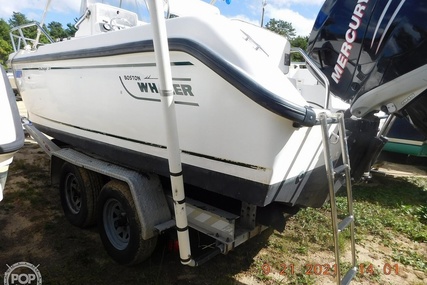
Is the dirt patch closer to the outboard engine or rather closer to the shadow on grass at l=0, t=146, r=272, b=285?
the shadow on grass at l=0, t=146, r=272, b=285

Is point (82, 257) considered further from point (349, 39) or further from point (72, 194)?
point (349, 39)

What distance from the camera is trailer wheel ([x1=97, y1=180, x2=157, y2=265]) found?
2.56 meters

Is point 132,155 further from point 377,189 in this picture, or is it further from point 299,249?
point 377,189

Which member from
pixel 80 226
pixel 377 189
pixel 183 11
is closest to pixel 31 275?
pixel 80 226

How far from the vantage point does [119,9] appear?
3.89 meters

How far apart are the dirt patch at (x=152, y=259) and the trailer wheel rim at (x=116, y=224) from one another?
0.62 ft

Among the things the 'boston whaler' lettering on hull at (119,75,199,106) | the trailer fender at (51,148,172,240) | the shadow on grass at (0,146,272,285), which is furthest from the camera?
the shadow on grass at (0,146,272,285)

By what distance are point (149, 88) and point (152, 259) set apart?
5.14 ft

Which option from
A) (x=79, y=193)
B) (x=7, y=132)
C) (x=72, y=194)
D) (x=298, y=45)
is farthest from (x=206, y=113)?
(x=298, y=45)

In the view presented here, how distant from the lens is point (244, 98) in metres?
1.81

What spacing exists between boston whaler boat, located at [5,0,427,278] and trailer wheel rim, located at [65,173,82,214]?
1.63ft

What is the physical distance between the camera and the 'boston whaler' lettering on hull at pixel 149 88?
2.07m

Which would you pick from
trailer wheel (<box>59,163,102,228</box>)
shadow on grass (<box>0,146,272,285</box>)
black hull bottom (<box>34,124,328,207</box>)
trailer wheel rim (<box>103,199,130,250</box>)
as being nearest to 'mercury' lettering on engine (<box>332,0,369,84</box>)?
black hull bottom (<box>34,124,328,207</box>)

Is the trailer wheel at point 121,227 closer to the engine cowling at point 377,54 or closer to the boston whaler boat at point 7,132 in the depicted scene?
the boston whaler boat at point 7,132
